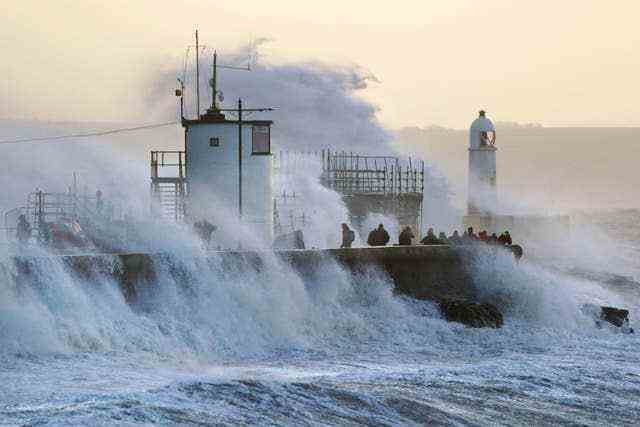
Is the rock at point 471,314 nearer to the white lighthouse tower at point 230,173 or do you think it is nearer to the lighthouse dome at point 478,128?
the white lighthouse tower at point 230,173

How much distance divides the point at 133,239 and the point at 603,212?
61.5 metres

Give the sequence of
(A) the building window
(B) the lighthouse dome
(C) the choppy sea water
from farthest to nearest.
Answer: (B) the lighthouse dome, (A) the building window, (C) the choppy sea water

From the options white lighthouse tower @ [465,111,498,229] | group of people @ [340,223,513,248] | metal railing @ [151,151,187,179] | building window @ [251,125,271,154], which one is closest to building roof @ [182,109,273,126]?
building window @ [251,125,271,154]

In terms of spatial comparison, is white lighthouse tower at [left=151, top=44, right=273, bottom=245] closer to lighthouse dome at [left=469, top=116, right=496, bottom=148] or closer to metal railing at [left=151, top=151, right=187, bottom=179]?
metal railing at [left=151, top=151, right=187, bottom=179]

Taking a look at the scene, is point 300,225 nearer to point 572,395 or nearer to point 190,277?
point 190,277

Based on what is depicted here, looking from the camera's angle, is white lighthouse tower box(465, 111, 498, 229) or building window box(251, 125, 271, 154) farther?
white lighthouse tower box(465, 111, 498, 229)

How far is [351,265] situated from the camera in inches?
1027

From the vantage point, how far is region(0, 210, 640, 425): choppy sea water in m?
17.0

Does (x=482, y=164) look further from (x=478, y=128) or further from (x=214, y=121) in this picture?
(x=214, y=121)

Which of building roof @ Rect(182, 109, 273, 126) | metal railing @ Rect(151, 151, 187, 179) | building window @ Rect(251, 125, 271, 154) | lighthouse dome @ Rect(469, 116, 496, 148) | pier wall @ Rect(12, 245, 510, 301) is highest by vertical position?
lighthouse dome @ Rect(469, 116, 496, 148)

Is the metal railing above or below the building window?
below

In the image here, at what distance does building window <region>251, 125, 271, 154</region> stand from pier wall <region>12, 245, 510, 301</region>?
4658 millimetres

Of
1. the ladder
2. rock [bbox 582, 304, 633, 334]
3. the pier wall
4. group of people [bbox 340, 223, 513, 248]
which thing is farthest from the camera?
the ladder

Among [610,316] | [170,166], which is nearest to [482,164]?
[170,166]
